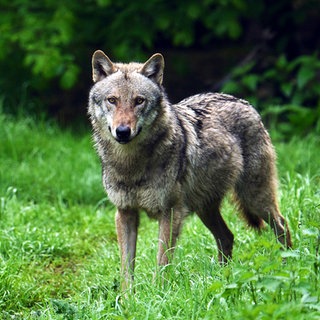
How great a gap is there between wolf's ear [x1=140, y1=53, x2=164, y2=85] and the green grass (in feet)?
4.19

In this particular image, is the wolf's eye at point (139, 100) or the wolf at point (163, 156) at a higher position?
the wolf's eye at point (139, 100)

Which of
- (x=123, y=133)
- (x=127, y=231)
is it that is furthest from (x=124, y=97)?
(x=127, y=231)

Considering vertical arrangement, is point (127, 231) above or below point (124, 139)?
below

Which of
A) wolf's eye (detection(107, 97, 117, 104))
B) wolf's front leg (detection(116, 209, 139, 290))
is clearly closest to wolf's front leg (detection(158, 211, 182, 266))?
wolf's front leg (detection(116, 209, 139, 290))

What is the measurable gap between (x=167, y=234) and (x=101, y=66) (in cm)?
136

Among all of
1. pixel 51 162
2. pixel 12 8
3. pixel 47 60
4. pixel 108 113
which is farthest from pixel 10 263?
pixel 12 8

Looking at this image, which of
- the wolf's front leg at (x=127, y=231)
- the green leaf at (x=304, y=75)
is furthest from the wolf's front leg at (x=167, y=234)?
the green leaf at (x=304, y=75)

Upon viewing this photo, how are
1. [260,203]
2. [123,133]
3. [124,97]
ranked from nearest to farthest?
[123,133]
[124,97]
[260,203]

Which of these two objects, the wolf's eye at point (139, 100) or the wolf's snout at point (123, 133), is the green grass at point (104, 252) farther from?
the wolf's eye at point (139, 100)

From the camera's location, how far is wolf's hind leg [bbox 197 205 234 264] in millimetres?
6492

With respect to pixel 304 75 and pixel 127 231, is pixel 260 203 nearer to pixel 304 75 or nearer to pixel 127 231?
pixel 127 231

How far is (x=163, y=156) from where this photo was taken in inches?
226

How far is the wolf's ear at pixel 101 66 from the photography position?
5844 mm

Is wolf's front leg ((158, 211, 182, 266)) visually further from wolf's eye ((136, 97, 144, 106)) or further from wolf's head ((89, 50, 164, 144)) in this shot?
wolf's eye ((136, 97, 144, 106))
